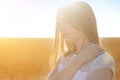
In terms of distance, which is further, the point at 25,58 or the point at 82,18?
the point at 25,58

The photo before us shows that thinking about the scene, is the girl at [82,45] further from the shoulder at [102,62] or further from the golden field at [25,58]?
the golden field at [25,58]

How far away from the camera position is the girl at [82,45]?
4.61 ft

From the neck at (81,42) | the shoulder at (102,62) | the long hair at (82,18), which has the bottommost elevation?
the shoulder at (102,62)

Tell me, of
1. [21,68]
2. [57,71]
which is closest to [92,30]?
[57,71]

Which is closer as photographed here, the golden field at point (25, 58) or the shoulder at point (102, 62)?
the shoulder at point (102, 62)

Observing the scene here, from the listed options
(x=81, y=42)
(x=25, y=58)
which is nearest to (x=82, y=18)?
(x=81, y=42)

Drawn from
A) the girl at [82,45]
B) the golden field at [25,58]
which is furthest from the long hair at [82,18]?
the golden field at [25,58]

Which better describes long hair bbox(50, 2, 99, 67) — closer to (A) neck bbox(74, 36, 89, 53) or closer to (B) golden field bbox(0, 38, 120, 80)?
(A) neck bbox(74, 36, 89, 53)

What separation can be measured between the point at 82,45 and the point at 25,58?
623cm

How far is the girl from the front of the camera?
1406 mm

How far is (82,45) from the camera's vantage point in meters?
1.50

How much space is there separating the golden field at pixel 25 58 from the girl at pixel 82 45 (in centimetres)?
412

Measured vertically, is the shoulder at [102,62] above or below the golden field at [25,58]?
above

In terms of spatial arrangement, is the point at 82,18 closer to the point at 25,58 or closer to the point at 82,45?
the point at 82,45
